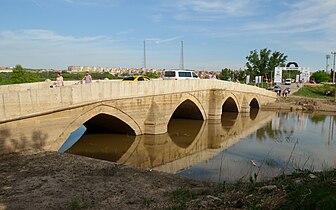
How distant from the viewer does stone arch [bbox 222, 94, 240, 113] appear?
27103mm

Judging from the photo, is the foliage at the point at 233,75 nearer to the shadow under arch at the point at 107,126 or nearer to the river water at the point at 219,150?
the river water at the point at 219,150

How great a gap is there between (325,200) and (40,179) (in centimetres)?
595

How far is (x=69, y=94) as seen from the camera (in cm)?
1060

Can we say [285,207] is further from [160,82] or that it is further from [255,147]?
[160,82]

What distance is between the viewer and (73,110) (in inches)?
431

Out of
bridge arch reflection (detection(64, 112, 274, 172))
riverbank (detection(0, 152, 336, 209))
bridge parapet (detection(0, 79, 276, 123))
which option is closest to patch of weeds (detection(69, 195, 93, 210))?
riverbank (detection(0, 152, 336, 209))

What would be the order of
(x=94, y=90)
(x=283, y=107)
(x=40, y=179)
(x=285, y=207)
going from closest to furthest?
(x=285, y=207), (x=40, y=179), (x=94, y=90), (x=283, y=107)

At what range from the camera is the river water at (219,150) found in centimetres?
1022

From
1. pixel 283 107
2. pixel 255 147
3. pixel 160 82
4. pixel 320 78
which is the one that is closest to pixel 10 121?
pixel 160 82

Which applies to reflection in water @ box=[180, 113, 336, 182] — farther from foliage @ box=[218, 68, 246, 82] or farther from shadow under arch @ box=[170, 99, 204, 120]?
foliage @ box=[218, 68, 246, 82]

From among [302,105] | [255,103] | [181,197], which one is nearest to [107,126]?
[181,197]

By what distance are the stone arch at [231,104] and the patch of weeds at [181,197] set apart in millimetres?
21221

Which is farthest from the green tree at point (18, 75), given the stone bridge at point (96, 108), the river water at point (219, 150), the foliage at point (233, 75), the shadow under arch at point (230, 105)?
the foliage at point (233, 75)

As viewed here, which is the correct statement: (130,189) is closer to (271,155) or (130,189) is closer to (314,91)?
(271,155)
